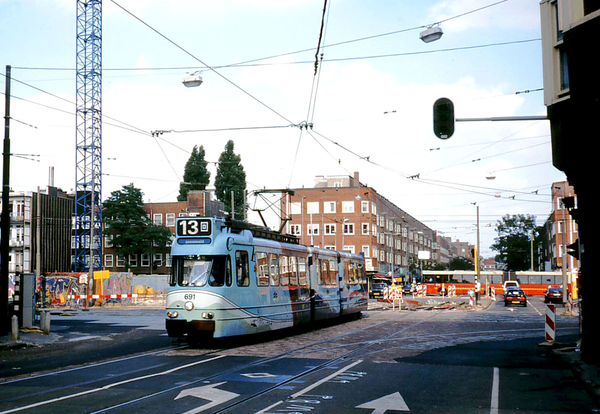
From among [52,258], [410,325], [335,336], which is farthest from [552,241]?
[335,336]

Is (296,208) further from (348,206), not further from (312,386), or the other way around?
(312,386)

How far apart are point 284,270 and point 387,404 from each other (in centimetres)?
1221

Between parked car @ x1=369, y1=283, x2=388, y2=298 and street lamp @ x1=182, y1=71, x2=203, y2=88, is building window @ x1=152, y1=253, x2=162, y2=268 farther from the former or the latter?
street lamp @ x1=182, y1=71, x2=203, y2=88

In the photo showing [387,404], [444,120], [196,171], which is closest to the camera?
[387,404]

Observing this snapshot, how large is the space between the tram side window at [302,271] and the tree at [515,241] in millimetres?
91372

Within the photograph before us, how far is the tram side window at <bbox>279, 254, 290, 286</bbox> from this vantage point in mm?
21348

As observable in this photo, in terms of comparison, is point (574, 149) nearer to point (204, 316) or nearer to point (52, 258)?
point (204, 316)

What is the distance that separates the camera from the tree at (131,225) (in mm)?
72188

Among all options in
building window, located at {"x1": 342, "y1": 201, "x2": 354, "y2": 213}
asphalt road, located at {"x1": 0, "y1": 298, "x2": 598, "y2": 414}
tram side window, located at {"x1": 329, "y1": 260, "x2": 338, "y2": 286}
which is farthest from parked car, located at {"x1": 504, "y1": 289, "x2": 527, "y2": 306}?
building window, located at {"x1": 342, "y1": 201, "x2": 354, "y2": 213}

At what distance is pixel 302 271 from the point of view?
23.4 m

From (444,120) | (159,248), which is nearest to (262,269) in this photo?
(444,120)

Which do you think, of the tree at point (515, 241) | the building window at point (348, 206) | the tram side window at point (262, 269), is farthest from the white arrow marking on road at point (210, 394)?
the tree at point (515, 241)

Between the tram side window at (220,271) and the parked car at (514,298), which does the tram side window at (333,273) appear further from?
the parked car at (514,298)

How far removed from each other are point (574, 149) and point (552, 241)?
89035mm
